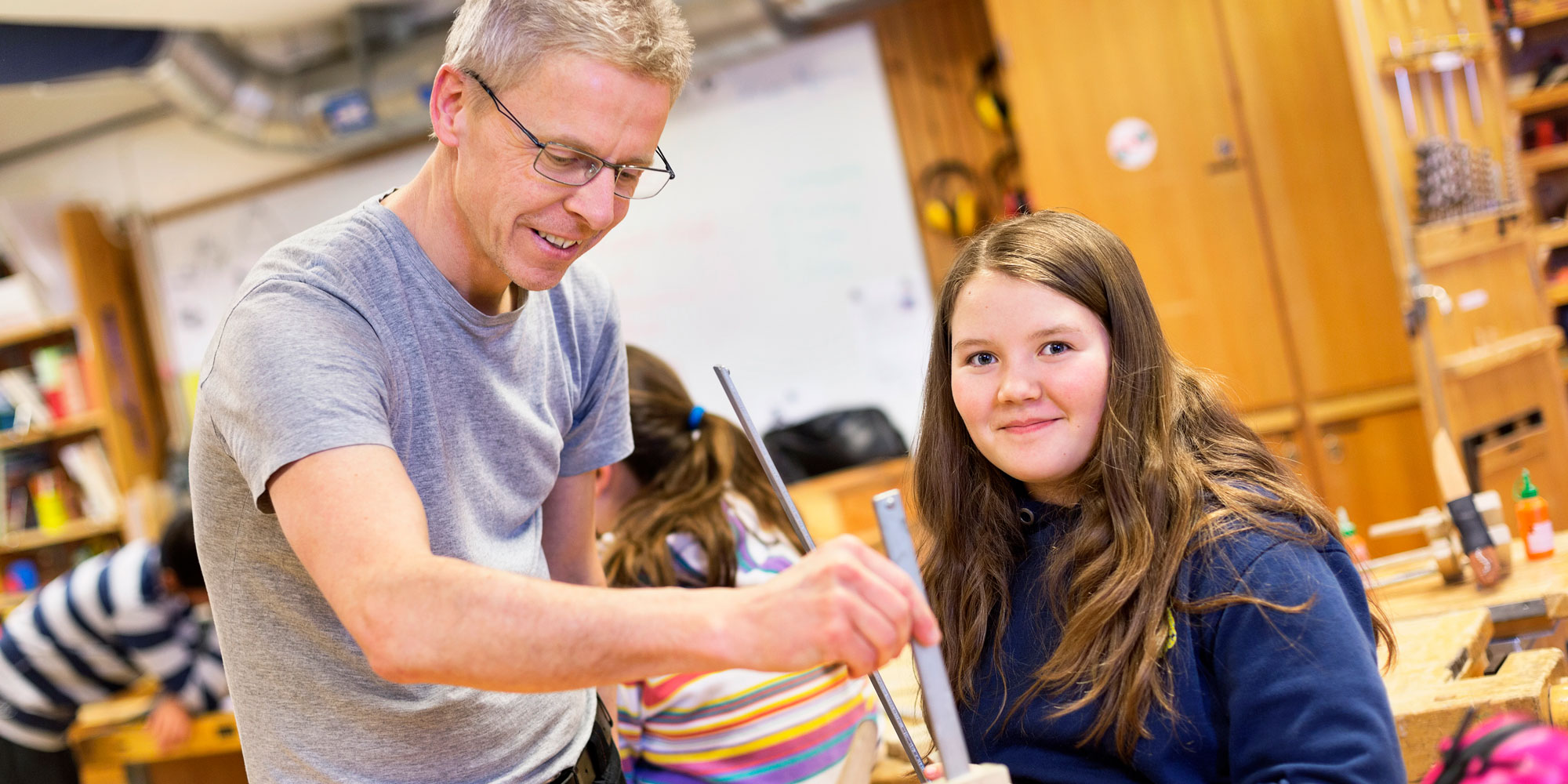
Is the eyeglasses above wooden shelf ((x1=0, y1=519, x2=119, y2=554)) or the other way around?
above

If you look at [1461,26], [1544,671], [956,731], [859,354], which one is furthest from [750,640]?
[859,354]

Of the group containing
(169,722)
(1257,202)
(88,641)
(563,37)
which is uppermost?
(563,37)

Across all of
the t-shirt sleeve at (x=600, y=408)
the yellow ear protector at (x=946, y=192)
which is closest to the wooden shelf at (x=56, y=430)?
the yellow ear protector at (x=946, y=192)

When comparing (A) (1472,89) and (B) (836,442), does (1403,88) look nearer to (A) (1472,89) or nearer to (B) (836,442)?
(A) (1472,89)

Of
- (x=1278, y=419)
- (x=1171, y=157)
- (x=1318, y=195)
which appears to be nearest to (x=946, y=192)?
(x=1171, y=157)

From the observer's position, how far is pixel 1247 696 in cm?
98

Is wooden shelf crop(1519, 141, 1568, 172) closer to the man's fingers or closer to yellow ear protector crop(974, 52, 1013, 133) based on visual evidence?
yellow ear protector crop(974, 52, 1013, 133)

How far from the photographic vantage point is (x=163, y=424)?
545 cm

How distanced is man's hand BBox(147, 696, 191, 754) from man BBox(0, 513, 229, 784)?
0.20 meters

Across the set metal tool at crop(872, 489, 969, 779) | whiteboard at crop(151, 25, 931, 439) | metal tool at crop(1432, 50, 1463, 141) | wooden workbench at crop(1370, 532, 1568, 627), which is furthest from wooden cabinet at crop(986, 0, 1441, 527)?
metal tool at crop(872, 489, 969, 779)

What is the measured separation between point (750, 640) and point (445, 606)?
0.20 meters

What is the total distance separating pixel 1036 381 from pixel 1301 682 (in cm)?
39

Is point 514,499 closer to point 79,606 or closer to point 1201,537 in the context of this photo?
point 1201,537

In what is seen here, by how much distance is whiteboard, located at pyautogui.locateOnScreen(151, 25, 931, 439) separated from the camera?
4539 millimetres
